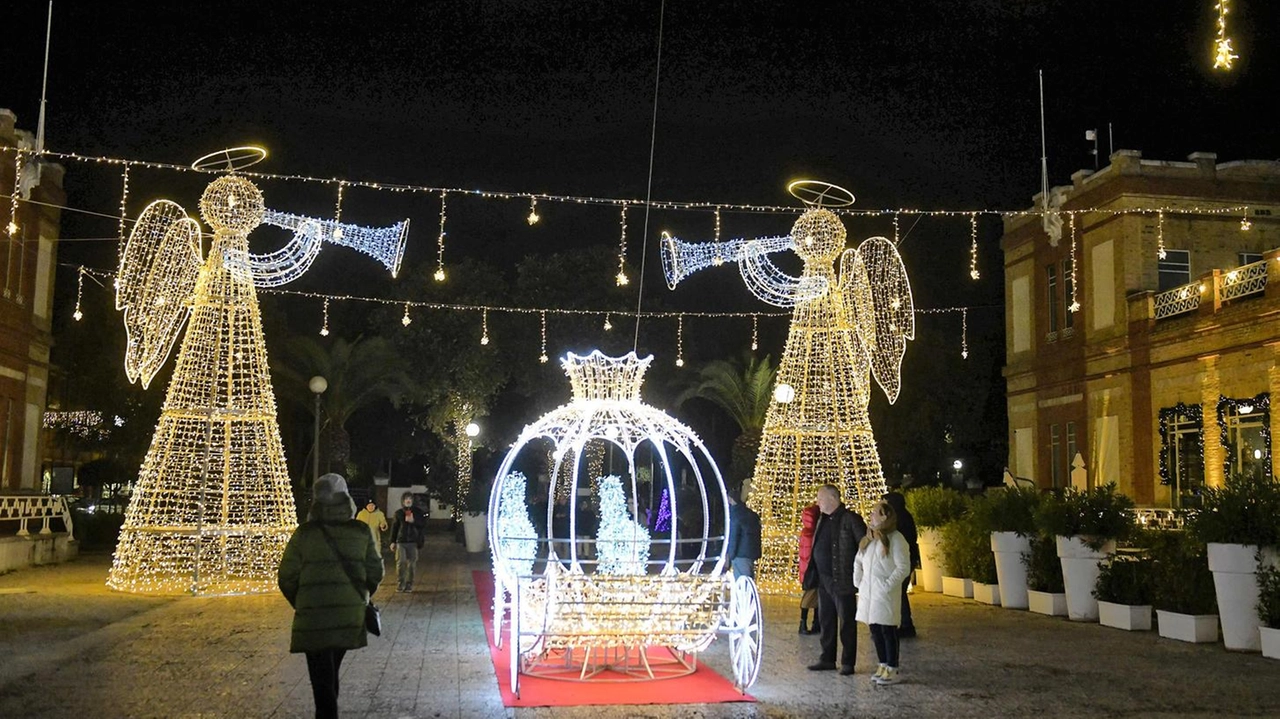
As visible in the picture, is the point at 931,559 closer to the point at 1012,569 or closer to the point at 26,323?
the point at 1012,569

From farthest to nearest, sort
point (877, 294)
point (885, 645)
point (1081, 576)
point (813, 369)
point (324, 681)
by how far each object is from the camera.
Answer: point (877, 294) < point (813, 369) < point (1081, 576) < point (885, 645) < point (324, 681)

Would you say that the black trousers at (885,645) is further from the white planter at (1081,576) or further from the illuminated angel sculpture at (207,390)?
the illuminated angel sculpture at (207,390)

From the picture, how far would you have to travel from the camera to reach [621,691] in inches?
347

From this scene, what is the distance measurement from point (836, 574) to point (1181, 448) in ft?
51.8

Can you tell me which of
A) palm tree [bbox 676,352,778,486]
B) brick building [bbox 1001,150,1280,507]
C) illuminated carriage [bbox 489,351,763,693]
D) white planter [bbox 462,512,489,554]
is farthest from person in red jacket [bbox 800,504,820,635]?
palm tree [bbox 676,352,778,486]

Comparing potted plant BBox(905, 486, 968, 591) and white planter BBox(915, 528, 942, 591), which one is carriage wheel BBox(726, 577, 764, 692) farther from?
white planter BBox(915, 528, 942, 591)

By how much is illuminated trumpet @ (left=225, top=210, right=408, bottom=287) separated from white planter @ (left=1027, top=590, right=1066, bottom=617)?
9.68 m

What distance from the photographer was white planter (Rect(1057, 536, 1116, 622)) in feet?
44.4

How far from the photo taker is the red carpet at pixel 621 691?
8398mm

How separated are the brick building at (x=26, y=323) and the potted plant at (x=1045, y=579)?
2098 centimetres

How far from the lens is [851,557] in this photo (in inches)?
389

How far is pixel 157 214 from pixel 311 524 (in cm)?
1111

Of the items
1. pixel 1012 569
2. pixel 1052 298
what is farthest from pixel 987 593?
pixel 1052 298


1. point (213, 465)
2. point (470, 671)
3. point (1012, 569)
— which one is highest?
point (213, 465)
